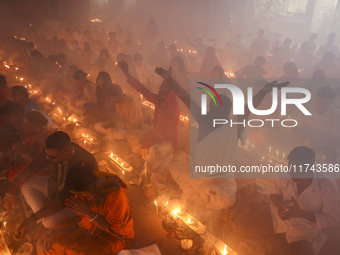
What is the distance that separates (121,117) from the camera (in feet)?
18.5

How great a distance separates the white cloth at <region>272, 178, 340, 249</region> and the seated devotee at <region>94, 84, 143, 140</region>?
11.5 ft

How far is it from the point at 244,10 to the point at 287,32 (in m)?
4.79

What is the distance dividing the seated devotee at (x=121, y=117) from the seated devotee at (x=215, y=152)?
1.87 meters

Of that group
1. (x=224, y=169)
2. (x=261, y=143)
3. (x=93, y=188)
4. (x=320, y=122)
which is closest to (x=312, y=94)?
(x=320, y=122)

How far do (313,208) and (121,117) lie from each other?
4.23m

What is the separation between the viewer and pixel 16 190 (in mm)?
3568

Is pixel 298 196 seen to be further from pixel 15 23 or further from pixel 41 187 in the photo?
pixel 15 23

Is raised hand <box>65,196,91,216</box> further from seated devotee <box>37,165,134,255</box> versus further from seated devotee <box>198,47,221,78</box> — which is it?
seated devotee <box>198,47,221,78</box>

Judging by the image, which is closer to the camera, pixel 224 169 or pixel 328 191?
pixel 328 191

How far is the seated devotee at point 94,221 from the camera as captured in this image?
2.53m

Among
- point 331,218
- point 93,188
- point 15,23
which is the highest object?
point 15,23

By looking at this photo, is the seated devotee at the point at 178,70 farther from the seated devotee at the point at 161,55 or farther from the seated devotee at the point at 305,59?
the seated devotee at the point at 305,59

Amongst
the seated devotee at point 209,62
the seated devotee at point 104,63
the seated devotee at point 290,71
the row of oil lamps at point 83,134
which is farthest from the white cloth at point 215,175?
the seated devotee at point 104,63

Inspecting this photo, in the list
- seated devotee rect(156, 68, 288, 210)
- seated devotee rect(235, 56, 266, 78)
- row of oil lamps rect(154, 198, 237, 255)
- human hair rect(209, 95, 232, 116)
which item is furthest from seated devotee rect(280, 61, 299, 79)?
row of oil lamps rect(154, 198, 237, 255)
